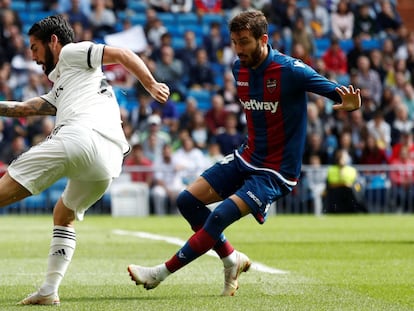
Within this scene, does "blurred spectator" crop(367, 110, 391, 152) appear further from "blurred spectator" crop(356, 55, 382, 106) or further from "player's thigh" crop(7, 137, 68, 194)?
"player's thigh" crop(7, 137, 68, 194)

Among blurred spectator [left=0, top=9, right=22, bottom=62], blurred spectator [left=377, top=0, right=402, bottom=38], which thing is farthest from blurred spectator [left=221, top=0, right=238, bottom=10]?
A: blurred spectator [left=0, top=9, right=22, bottom=62]

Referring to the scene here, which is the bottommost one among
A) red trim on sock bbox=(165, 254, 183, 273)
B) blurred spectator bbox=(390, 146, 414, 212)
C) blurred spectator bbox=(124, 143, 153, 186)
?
blurred spectator bbox=(390, 146, 414, 212)

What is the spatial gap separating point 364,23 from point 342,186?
7363 mm

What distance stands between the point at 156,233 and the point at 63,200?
8743 millimetres

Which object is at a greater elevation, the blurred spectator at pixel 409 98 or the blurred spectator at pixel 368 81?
the blurred spectator at pixel 368 81

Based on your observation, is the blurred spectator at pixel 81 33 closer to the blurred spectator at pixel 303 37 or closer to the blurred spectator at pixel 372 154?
the blurred spectator at pixel 303 37

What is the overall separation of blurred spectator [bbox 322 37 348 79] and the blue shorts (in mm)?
18396

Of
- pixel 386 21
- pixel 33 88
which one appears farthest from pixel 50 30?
pixel 386 21

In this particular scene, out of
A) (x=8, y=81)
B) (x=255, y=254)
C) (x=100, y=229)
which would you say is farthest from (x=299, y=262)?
(x=8, y=81)

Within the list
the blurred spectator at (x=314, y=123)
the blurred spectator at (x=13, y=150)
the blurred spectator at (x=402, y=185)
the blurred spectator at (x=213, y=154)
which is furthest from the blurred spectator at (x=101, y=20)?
the blurred spectator at (x=402, y=185)

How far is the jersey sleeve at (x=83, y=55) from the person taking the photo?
7.58 m

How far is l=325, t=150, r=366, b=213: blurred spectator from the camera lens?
75.2 feet

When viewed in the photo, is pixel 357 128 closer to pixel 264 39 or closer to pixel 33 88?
pixel 33 88

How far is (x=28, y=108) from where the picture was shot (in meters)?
8.38
